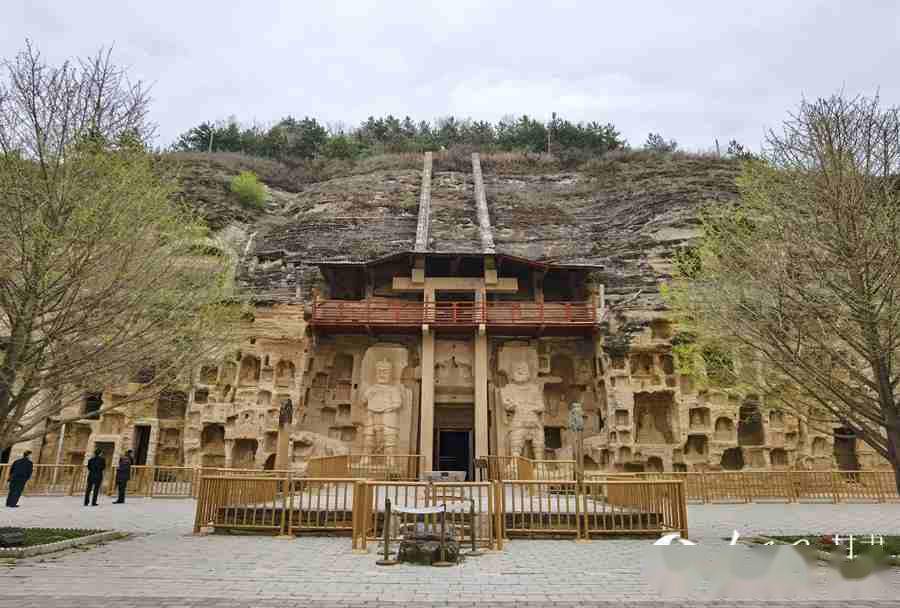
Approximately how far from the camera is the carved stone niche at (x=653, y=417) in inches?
869

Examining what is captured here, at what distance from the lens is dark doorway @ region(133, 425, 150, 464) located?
23141 mm

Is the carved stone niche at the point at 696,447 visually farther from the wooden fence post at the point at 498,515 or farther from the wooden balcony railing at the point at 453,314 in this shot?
the wooden fence post at the point at 498,515

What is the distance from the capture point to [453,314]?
76.8 feet

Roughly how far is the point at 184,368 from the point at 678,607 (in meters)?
10.9

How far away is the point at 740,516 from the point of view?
14422 mm

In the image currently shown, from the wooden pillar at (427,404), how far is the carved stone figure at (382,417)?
944 millimetres

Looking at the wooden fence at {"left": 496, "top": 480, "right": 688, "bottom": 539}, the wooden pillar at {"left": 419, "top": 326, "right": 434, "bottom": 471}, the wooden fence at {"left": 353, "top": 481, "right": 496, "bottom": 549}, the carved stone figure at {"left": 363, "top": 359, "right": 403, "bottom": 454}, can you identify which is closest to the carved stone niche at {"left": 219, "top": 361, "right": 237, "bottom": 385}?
the carved stone figure at {"left": 363, "top": 359, "right": 403, "bottom": 454}

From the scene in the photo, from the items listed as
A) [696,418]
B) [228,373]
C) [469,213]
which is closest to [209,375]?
[228,373]

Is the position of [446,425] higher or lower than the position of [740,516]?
higher

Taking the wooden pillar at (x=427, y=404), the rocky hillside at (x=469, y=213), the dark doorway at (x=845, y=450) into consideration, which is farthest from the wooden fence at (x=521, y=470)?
the dark doorway at (x=845, y=450)

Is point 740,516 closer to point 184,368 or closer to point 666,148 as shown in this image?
point 184,368

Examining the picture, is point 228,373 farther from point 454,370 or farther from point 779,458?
point 779,458

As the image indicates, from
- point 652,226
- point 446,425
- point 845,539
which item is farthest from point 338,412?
point 845,539

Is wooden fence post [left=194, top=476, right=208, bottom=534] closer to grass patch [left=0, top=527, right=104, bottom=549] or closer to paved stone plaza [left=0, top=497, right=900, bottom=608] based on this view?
paved stone plaza [left=0, top=497, right=900, bottom=608]
